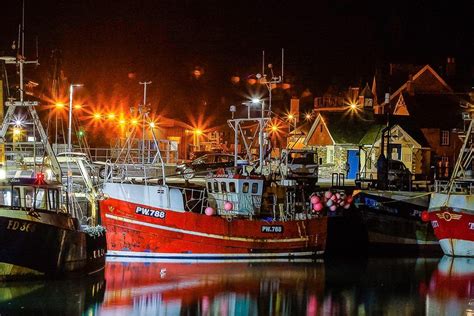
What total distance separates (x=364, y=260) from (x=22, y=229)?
1581cm

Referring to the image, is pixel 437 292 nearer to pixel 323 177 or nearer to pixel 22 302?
pixel 22 302

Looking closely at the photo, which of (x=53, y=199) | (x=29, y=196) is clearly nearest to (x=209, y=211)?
(x=53, y=199)

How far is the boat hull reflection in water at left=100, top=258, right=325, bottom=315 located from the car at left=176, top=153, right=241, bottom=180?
9.16 meters

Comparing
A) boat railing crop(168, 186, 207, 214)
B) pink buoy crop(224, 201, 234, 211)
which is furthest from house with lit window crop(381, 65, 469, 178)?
pink buoy crop(224, 201, 234, 211)

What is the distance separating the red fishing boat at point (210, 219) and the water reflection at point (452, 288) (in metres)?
5.12

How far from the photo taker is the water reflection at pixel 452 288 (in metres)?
23.1

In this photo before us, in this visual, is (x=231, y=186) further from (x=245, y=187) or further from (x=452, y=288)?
(x=452, y=288)

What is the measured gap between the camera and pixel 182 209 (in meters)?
30.5

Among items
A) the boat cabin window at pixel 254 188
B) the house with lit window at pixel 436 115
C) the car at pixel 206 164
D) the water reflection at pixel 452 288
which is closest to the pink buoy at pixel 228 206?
the boat cabin window at pixel 254 188

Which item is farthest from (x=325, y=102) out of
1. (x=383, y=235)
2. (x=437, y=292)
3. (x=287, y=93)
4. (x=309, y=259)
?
(x=437, y=292)

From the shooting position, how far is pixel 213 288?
25000mm

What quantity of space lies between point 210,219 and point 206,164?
11.6 m

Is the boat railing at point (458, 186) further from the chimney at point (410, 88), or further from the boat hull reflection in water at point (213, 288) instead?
the chimney at point (410, 88)

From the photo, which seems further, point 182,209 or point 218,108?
point 218,108
